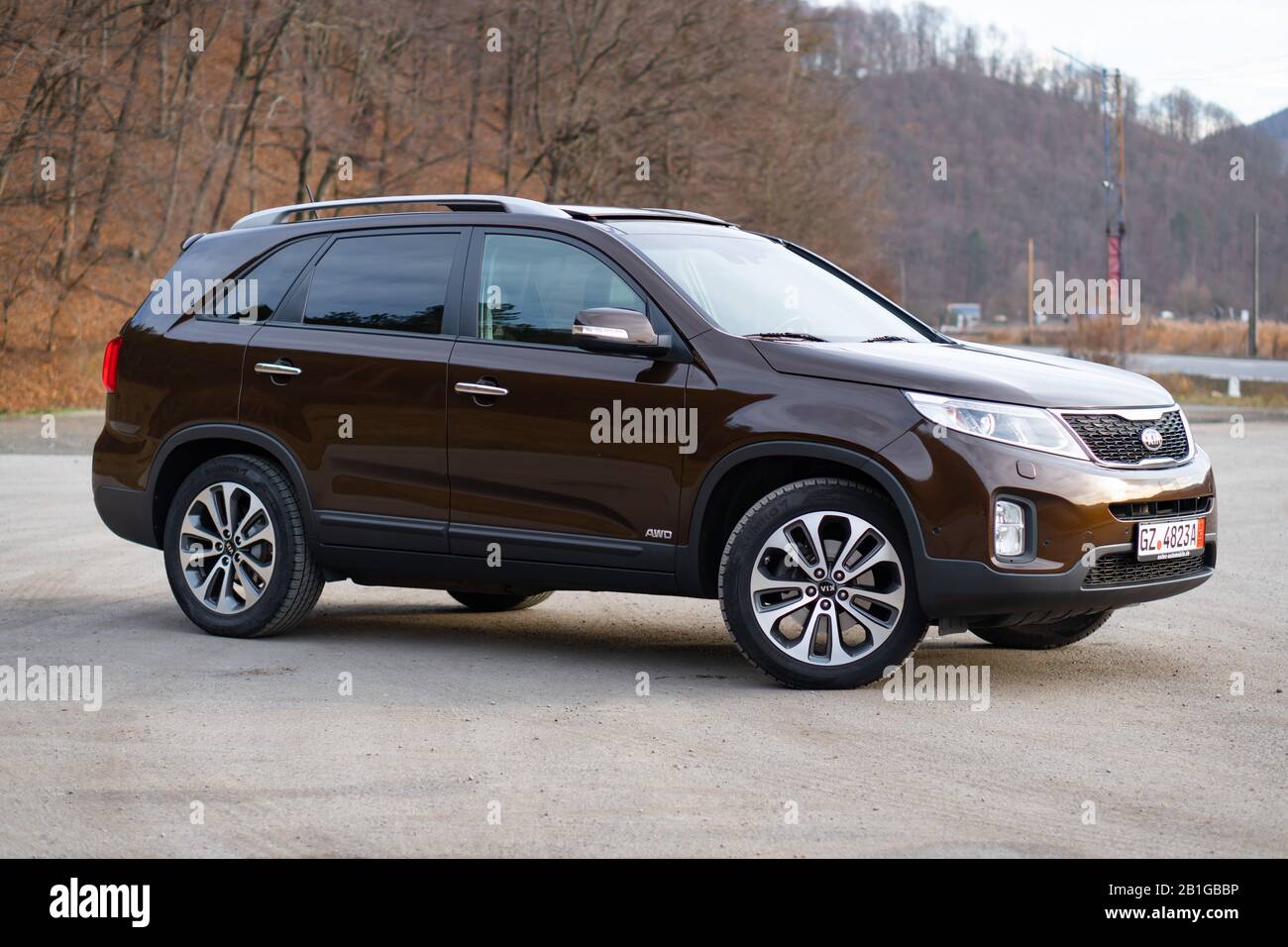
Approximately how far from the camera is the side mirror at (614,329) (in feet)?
22.6

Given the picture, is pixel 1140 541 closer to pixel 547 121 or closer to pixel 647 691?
pixel 647 691

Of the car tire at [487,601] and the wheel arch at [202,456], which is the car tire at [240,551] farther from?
the car tire at [487,601]

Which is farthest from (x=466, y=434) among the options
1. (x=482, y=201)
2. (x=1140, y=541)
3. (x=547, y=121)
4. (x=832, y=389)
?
(x=547, y=121)

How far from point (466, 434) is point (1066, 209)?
481 ft

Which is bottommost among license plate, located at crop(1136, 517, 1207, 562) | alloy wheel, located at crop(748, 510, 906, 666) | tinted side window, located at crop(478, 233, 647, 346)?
alloy wheel, located at crop(748, 510, 906, 666)

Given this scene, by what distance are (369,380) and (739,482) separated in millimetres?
1833

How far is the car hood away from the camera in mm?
6582

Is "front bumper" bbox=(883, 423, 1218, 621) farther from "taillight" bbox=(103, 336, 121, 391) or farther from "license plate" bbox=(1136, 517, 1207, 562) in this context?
"taillight" bbox=(103, 336, 121, 391)

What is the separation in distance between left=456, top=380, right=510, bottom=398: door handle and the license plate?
266cm

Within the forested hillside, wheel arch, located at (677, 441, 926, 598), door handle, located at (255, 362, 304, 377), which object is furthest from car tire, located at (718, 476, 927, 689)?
the forested hillside

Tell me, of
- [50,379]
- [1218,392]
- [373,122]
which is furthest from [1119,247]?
[50,379]

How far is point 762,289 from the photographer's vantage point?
7527 millimetres

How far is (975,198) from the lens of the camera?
148000 millimetres

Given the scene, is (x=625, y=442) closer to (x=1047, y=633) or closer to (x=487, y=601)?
(x=1047, y=633)
